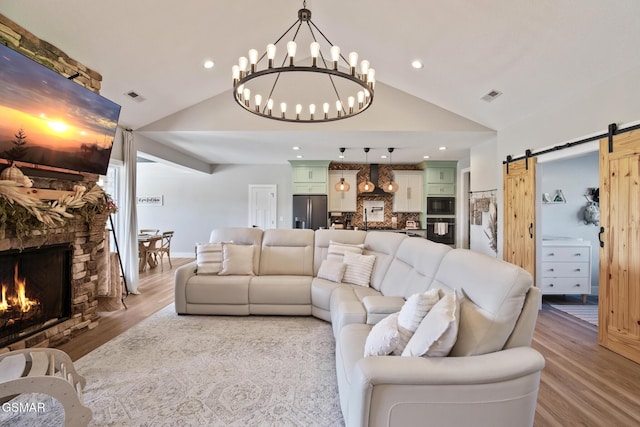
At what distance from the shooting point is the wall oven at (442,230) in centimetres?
753

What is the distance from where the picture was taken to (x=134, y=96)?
157 inches

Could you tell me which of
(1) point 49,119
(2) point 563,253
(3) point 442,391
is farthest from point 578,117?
(1) point 49,119

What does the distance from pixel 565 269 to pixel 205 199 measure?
26.3ft

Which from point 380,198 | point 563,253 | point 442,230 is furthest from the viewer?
point 380,198

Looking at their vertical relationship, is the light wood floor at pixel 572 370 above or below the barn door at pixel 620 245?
below

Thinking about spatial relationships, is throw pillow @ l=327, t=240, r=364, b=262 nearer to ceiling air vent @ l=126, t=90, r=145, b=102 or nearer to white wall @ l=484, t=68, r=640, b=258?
white wall @ l=484, t=68, r=640, b=258

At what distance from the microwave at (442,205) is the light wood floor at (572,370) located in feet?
12.2

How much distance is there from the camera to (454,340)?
55.4 inches

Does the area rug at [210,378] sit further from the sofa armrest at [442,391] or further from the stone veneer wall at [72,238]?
the sofa armrest at [442,391]

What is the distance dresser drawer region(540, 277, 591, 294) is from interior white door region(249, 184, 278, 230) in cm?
624

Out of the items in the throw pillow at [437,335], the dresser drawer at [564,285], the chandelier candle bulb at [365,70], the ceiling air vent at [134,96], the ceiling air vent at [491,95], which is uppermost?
the ceiling air vent at [491,95]

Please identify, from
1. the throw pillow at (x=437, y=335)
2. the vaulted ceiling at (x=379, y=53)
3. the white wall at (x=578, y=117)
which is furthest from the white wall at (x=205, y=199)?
the throw pillow at (x=437, y=335)

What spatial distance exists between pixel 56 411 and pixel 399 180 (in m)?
7.41

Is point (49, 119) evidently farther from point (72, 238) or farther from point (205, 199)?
point (205, 199)
